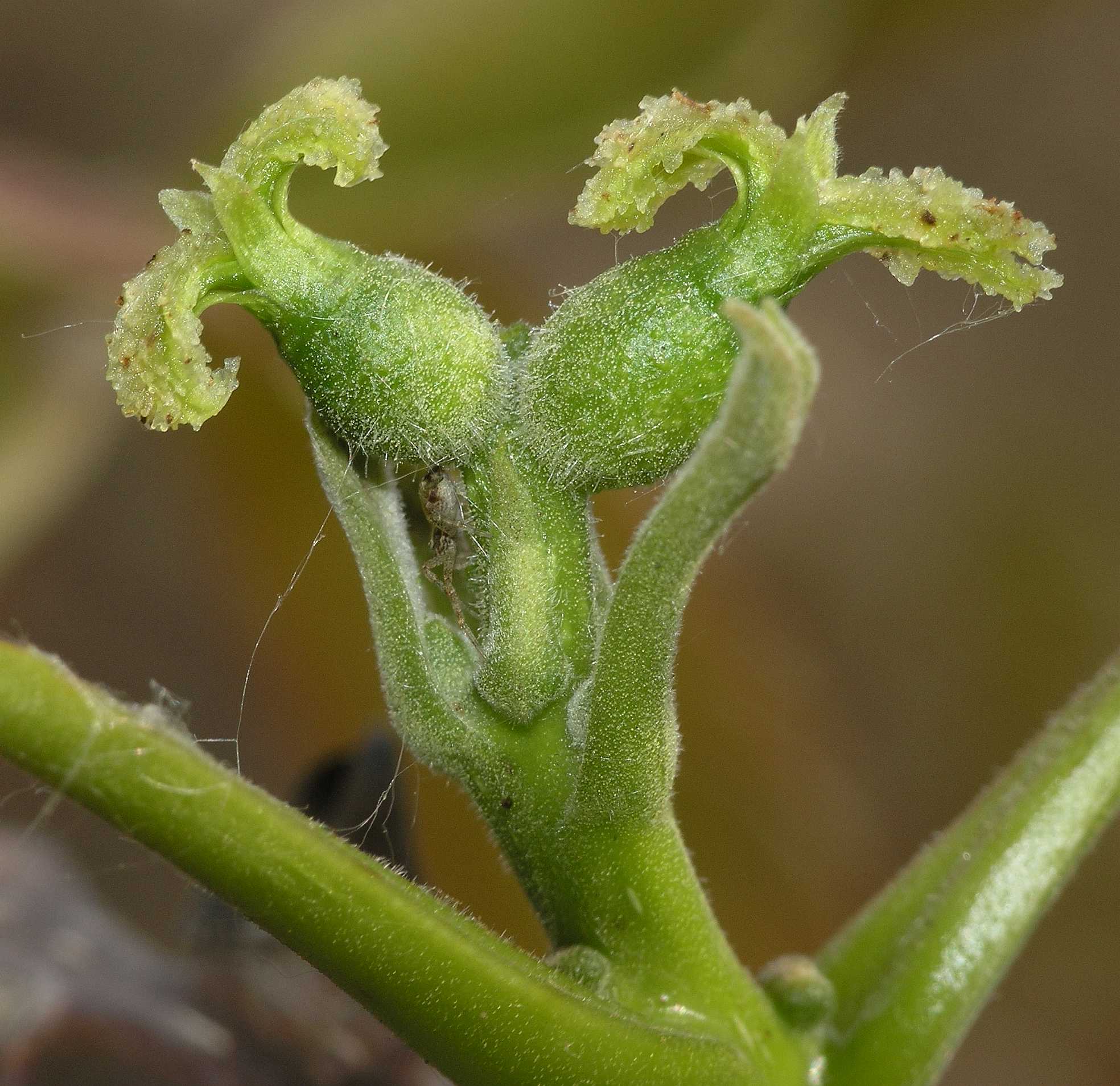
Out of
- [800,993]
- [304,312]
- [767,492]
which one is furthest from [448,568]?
[767,492]

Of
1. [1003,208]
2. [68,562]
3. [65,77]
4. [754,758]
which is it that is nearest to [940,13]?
[754,758]

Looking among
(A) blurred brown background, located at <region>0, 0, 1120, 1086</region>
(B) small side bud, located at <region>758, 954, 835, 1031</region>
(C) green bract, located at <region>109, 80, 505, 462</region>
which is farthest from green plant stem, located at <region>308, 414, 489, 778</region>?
(A) blurred brown background, located at <region>0, 0, 1120, 1086</region>

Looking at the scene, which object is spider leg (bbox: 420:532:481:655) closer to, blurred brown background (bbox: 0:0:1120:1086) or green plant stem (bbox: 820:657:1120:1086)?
green plant stem (bbox: 820:657:1120:1086)

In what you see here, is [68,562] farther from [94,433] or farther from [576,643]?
[576,643]

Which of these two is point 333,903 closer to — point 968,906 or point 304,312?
point 304,312

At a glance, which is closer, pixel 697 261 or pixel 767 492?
pixel 697 261
